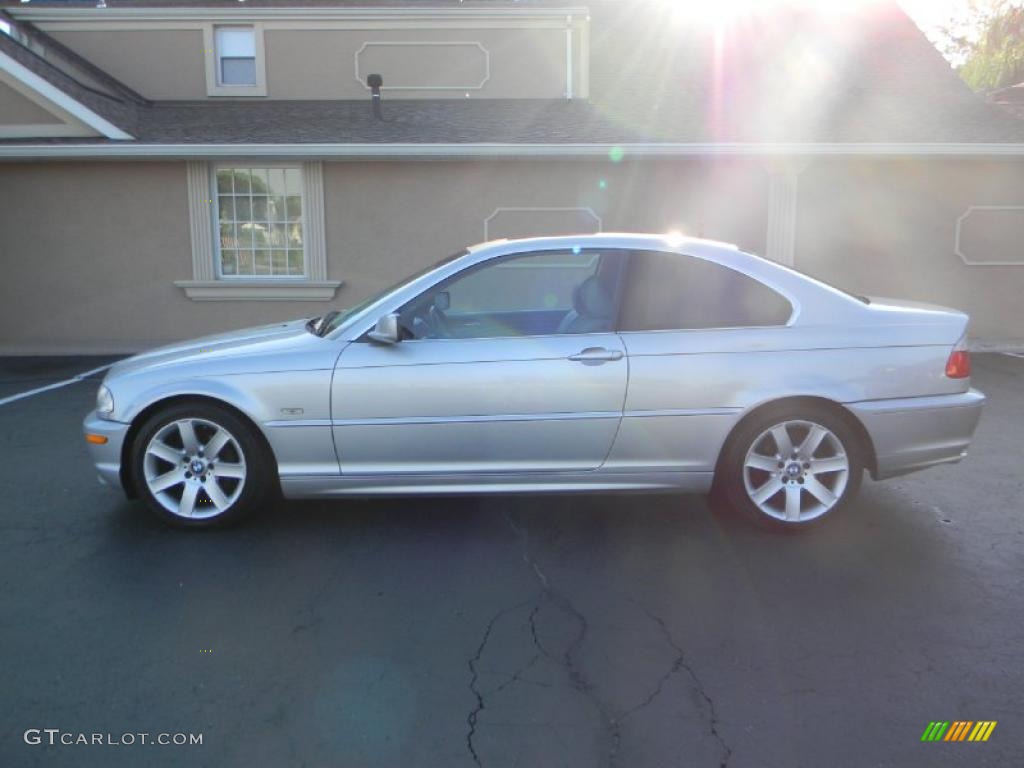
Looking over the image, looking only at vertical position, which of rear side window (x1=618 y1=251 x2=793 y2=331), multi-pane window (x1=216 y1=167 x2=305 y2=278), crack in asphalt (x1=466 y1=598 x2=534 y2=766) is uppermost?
multi-pane window (x1=216 y1=167 x2=305 y2=278)

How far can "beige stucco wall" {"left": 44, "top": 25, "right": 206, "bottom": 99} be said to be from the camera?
41.6ft

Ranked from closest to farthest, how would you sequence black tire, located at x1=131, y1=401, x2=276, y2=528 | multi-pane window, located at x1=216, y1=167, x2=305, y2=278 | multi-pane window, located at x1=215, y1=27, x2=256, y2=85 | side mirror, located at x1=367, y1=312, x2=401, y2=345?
side mirror, located at x1=367, y1=312, x2=401, y2=345 → black tire, located at x1=131, y1=401, x2=276, y2=528 → multi-pane window, located at x1=216, y1=167, x2=305, y2=278 → multi-pane window, located at x1=215, y1=27, x2=256, y2=85

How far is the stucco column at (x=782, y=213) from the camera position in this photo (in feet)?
36.4

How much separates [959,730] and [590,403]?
2.13 m

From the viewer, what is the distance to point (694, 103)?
12.2 metres

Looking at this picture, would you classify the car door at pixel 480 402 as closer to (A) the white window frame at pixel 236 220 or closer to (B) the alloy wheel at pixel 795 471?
(B) the alloy wheel at pixel 795 471

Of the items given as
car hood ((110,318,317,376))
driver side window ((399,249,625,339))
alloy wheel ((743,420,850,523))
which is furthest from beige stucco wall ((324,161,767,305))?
alloy wheel ((743,420,850,523))

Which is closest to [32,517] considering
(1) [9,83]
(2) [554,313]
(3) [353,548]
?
(3) [353,548]

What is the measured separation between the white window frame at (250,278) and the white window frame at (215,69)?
228cm

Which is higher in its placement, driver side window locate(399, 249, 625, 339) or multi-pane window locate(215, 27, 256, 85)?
multi-pane window locate(215, 27, 256, 85)

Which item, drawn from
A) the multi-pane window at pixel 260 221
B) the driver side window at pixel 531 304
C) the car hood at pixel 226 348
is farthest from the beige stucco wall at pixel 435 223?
the car hood at pixel 226 348

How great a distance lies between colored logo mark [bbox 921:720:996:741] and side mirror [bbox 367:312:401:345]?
2821 millimetres

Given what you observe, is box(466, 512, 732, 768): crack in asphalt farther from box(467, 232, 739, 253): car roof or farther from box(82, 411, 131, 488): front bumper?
box(82, 411, 131, 488): front bumper

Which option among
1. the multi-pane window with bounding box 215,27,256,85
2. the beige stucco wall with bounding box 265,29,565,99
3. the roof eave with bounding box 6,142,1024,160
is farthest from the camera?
the multi-pane window with bounding box 215,27,256,85
